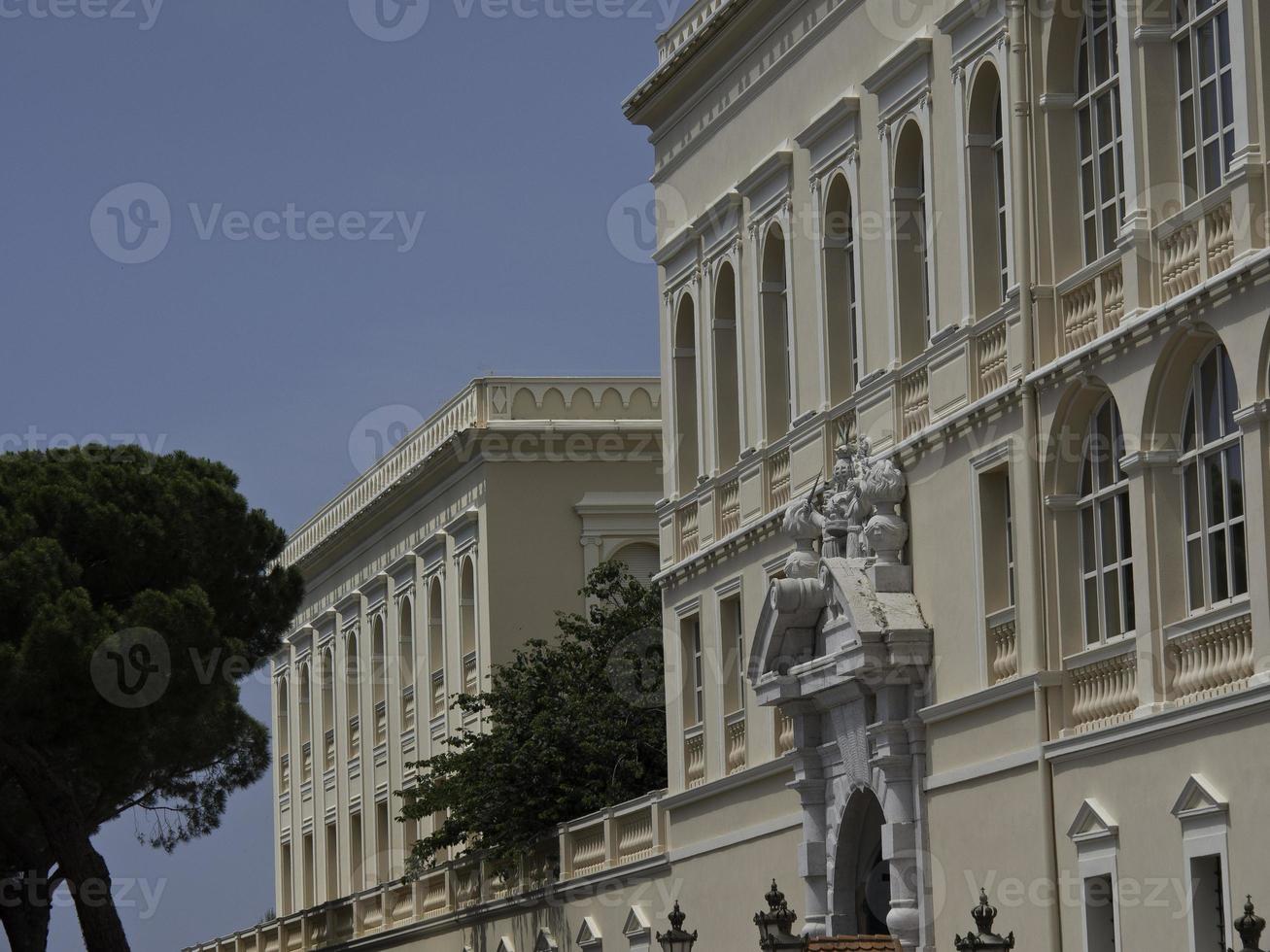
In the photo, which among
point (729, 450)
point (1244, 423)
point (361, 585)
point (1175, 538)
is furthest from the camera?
point (361, 585)

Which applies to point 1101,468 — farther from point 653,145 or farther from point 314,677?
point 314,677

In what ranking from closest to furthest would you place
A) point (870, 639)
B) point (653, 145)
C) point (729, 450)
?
point (870, 639)
point (729, 450)
point (653, 145)

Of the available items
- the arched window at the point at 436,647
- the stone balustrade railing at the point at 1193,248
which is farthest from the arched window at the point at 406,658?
the stone balustrade railing at the point at 1193,248

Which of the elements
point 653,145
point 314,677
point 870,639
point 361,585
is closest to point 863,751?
point 870,639

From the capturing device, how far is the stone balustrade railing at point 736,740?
98.3 feet

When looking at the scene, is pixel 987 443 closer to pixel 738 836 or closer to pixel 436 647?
pixel 738 836

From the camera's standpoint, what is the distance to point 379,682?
49125mm

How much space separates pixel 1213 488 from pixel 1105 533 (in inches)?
71.2

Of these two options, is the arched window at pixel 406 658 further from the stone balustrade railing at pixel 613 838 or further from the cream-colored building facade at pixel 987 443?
the cream-colored building facade at pixel 987 443

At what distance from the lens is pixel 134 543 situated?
1542 inches

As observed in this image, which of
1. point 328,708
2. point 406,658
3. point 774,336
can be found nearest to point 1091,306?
point 774,336

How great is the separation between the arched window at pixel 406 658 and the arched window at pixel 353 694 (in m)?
2.60

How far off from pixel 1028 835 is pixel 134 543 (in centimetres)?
1988
